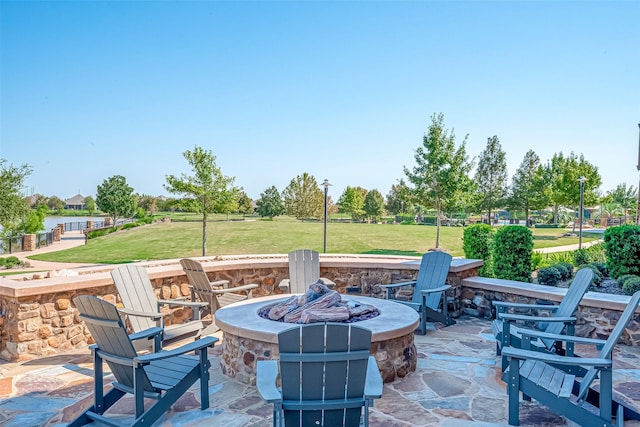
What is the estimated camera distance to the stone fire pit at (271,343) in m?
3.53

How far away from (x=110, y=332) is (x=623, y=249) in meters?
7.26

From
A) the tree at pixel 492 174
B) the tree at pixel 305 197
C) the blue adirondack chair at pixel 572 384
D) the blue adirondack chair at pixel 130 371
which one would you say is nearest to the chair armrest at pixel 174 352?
the blue adirondack chair at pixel 130 371

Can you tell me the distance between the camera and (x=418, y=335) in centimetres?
522

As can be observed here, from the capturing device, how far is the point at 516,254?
24.5 ft

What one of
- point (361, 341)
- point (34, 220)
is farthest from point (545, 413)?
point (34, 220)

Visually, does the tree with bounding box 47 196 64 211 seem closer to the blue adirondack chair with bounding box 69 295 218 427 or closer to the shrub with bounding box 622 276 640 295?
the blue adirondack chair with bounding box 69 295 218 427

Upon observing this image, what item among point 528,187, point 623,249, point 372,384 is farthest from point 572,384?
point 528,187

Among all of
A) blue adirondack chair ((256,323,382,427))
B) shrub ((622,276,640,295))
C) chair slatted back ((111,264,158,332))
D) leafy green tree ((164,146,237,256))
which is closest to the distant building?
leafy green tree ((164,146,237,256))

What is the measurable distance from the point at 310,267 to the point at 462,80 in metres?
6.55

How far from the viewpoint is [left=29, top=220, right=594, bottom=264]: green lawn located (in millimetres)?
19703

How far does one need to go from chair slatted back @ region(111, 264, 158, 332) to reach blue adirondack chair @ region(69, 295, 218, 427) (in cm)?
127

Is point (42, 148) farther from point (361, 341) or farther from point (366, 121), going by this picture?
point (361, 341)

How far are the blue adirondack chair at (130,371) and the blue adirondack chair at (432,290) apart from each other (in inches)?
119

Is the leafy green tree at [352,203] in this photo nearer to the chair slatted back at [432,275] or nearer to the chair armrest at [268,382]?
the chair slatted back at [432,275]
